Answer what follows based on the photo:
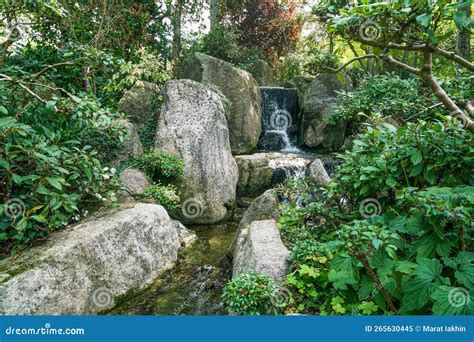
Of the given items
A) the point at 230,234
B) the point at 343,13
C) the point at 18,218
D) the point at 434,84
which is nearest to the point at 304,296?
the point at 434,84

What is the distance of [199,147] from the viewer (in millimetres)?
8594

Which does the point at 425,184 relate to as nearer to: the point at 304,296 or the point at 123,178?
the point at 304,296

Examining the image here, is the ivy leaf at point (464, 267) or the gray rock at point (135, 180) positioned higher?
the ivy leaf at point (464, 267)

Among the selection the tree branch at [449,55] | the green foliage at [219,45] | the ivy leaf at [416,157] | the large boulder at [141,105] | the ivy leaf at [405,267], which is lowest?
the ivy leaf at [405,267]

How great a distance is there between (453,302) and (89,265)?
3824 mm

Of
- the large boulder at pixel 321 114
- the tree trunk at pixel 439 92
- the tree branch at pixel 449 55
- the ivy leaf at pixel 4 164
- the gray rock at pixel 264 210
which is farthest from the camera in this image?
the large boulder at pixel 321 114

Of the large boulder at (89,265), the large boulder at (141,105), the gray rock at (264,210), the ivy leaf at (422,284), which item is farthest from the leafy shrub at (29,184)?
the large boulder at (141,105)

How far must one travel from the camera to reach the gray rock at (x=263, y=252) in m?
3.80

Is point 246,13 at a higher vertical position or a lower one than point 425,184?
higher

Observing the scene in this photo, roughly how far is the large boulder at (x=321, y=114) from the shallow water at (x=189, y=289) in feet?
24.5

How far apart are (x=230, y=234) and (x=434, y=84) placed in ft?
17.4

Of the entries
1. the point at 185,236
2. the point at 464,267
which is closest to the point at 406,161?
the point at 464,267

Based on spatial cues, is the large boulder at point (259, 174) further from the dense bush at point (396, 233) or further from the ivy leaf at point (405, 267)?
the ivy leaf at point (405, 267)

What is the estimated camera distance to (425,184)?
3629mm
